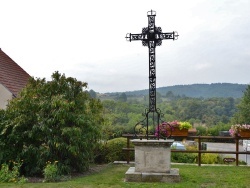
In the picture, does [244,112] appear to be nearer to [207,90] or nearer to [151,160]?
[151,160]

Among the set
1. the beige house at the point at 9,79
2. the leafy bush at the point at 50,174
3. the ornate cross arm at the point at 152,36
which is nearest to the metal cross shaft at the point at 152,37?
the ornate cross arm at the point at 152,36

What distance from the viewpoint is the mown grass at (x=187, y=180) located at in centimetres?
782

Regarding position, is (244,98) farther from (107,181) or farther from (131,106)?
(107,181)

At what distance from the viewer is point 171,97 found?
93938 millimetres

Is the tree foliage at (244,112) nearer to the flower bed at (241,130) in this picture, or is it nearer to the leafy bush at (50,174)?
the flower bed at (241,130)

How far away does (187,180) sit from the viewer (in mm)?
8320

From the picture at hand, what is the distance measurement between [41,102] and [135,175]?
3596 mm

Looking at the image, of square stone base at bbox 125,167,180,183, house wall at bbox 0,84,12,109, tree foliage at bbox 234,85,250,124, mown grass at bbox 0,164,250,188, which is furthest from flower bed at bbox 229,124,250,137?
tree foliage at bbox 234,85,250,124

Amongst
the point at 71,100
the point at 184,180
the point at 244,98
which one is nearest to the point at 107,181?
the point at 184,180

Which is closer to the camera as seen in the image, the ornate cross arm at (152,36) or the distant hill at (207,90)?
the ornate cross arm at (152,36)

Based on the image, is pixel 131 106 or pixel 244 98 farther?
pixel 244 98

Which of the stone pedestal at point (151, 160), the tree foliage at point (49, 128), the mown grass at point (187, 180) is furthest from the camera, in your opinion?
the tree foliage at point (49, 128)

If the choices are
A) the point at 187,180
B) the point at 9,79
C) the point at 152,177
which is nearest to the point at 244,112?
the point at 9,79

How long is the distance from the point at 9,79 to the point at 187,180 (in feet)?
35.5
